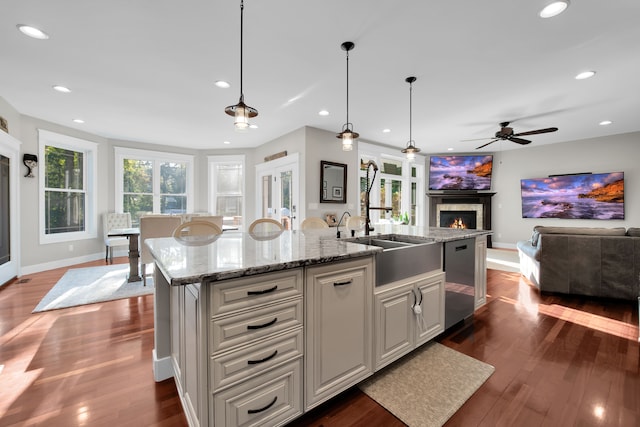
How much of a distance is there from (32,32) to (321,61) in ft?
8.31

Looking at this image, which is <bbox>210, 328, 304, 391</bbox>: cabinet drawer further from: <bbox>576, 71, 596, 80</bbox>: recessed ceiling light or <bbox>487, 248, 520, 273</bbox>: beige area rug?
<bbox>487, 248, 520, 273</bbox>: beige area rug

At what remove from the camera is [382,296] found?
1.71 metres

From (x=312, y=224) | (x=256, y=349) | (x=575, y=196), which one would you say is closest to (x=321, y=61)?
(x=312, y=224)

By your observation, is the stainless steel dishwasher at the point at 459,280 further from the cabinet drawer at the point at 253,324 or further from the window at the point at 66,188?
A: the window at the point at 66,188

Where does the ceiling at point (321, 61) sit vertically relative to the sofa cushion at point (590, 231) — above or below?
above

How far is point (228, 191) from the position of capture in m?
7.05

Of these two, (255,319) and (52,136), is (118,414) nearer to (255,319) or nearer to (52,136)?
(255,319)

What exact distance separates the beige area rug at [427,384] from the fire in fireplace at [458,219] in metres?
6.12

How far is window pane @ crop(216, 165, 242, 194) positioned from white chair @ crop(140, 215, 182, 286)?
3.23m

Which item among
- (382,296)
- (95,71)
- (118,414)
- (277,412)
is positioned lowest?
(118,414)

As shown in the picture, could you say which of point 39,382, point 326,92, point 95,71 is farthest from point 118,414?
point 326,92

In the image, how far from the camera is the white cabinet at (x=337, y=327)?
1.39 m

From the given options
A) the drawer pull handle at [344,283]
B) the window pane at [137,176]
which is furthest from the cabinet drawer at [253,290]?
the window pane at [137,176]

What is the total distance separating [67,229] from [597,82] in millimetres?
8777
